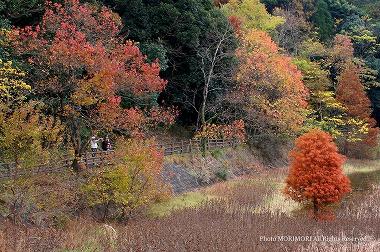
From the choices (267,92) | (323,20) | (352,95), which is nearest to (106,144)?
(267,92)

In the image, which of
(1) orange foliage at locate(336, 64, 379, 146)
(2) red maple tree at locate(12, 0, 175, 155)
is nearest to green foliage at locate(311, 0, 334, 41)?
(1) orange foliage at locate(336, 64, 379, 146)

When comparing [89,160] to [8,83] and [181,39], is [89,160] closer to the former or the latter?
[8,83]

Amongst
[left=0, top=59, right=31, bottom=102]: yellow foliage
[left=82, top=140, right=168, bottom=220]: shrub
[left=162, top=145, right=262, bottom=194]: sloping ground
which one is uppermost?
[left=0, top=59, right=31, bottom=102]: yellow foliage

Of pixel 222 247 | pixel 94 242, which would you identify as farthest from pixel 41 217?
pixel 222 247

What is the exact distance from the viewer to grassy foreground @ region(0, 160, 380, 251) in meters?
13.4

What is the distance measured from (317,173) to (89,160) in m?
11.7

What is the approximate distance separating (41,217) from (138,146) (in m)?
5.27

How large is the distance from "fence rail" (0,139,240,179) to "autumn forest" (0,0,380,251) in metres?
0.11

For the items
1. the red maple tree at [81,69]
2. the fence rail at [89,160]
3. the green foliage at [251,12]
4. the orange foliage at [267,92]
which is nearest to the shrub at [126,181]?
the fence rail at [89,160]

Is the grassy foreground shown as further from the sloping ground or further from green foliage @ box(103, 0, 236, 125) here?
green foliage @ box(103, 0, 236, 125)

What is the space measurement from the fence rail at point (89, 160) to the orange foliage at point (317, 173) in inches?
283

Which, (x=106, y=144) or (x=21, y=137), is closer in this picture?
(x=21, y=137)

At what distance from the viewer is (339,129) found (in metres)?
53.4

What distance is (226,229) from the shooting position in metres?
17.4
